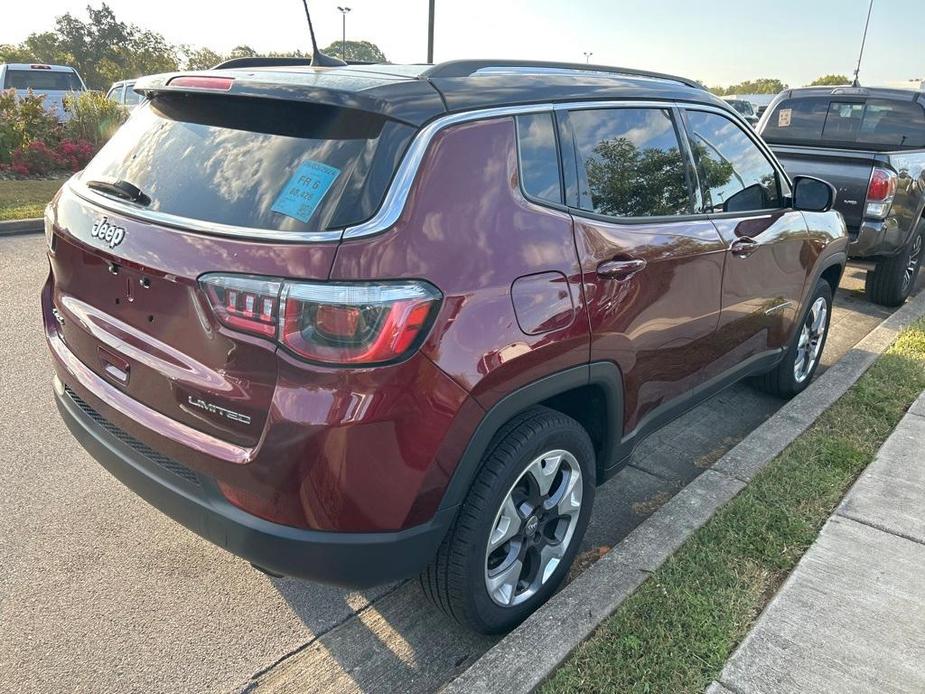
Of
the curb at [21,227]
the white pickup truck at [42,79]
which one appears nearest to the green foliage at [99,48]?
the white pickup truck at [42,79]

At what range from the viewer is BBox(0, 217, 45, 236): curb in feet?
26.4

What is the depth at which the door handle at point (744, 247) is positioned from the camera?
10.8ft

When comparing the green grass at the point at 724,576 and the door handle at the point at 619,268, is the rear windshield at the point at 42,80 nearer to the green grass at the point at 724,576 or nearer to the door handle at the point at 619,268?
the door handle at the point at 619,268

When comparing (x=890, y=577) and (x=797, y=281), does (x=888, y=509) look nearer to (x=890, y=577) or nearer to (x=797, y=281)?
(x=890, y=577)

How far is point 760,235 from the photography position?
139 inches

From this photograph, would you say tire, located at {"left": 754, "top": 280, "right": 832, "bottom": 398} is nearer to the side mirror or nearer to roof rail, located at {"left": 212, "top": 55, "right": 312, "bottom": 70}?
the side mirror

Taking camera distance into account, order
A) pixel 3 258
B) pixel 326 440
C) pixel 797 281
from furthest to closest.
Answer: pixel 3 258 < pixel 797 281 < pixel 326 440

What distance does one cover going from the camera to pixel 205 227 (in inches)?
79.7

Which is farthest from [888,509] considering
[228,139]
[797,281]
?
[228,139]

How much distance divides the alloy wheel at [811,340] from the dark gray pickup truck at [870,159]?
1.90 m

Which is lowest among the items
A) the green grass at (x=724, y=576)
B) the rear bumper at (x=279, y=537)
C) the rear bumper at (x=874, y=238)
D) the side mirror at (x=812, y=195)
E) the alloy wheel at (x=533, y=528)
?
the green grass at (x=724, y=576)

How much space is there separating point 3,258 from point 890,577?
762 centimetres

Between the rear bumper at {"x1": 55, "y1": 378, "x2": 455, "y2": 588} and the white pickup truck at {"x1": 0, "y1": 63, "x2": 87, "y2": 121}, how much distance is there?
16.8 metres

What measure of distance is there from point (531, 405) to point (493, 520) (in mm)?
384
